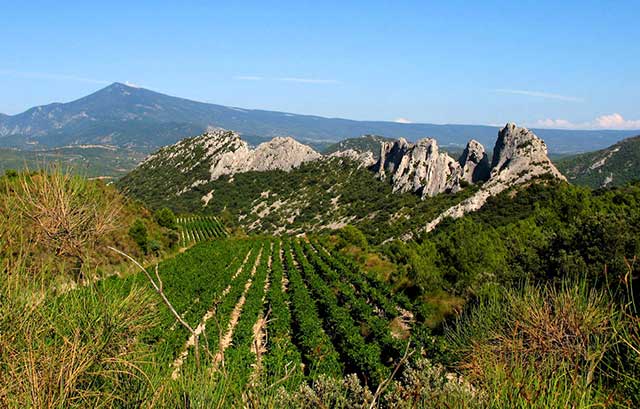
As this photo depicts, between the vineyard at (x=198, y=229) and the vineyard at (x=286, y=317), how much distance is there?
98.5ft

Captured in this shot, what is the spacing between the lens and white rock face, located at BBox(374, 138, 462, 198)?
88938mm

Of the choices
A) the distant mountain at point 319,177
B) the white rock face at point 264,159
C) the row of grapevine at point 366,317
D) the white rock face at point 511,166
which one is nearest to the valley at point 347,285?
the row of grapevine at point 366,317

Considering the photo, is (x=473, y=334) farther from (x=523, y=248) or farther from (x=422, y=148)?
(x=422, y=148)

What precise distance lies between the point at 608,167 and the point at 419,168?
11192 centimetres

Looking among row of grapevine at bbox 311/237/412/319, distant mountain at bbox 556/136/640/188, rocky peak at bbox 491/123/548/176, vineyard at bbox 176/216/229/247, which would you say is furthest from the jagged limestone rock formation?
distant mountain at bbox 556/136/640/188

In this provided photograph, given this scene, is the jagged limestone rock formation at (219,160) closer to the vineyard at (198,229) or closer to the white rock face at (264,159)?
the white rock face at (264,159)

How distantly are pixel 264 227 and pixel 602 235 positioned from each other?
88.5m

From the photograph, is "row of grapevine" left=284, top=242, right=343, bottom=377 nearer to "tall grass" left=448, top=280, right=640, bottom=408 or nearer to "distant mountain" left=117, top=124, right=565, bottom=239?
"tall grass" left=448, top=280, right=640, bottom=408

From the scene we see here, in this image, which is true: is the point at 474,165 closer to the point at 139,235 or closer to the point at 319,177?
the point at 319,177

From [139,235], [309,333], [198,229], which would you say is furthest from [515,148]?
[309,333]

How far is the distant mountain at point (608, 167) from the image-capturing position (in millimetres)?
154625

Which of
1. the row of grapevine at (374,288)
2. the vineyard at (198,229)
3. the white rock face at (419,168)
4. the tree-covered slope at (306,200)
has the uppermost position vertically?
the white rock face at (419,168)

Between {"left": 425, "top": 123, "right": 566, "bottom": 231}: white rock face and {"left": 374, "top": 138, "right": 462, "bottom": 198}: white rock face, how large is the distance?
944 centimetres

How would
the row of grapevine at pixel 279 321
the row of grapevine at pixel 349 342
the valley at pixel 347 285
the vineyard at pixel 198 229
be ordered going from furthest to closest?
the vineyard at pixel 198 229, the row of grapevine at pixel 349 342, the row of grapevine at pixel 279 321, the valley at pixel 347 285
